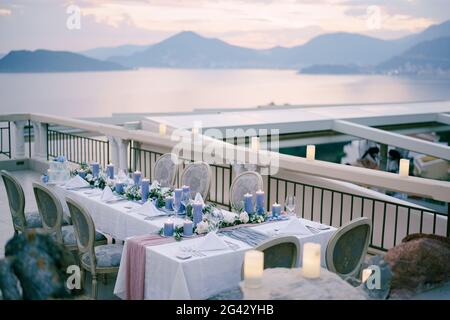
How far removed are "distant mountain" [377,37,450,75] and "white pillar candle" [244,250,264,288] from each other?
16.8m

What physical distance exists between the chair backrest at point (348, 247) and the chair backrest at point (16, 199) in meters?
3.05

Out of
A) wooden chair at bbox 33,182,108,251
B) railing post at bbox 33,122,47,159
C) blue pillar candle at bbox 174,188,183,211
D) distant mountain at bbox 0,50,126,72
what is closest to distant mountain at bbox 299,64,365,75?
distant mountain at bbox 0,50,126,72

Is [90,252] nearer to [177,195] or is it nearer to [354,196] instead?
[177,195]

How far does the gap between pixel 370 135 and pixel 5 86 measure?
7.57 meters

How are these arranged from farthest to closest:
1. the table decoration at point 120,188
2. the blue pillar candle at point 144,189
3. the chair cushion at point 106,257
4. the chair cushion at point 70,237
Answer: the table decoration at point 120,188, the blue pillar candle at point 144,189, the chair cushion at point 70,237, the chair cushion at point 106,257

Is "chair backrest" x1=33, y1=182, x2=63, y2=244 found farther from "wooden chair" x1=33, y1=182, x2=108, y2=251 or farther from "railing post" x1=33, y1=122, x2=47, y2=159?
"railing post" x1=33, y1=122, x2=47, y2=159

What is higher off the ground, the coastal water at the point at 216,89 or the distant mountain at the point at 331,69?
the distant mountain at the point at 331,69

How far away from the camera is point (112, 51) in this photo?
57.9 ft

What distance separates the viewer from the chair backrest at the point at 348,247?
4.43 m

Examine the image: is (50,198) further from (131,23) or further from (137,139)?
(131,23)

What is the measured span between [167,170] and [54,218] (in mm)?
1862

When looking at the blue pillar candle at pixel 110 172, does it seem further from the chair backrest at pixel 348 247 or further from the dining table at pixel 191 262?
the chair backrest at pixel 348 247

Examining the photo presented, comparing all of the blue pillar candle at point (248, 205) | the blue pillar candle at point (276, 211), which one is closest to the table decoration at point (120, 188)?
the blue pillar candle at point (248, 205)

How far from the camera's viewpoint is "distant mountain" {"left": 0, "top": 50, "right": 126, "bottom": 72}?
1308 cm
